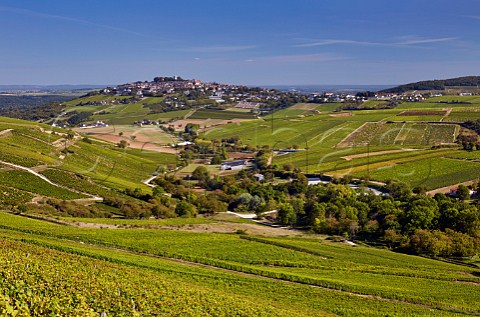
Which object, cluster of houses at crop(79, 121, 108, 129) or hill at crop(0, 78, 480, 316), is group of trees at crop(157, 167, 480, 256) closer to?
hill at crop(0, 78, 480, 316)

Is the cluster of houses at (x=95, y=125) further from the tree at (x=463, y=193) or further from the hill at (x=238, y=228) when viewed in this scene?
the tree at (x=463, y=193)

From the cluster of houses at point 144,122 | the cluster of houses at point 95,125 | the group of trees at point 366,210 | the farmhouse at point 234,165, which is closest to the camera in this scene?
the group of trees at point 366,210

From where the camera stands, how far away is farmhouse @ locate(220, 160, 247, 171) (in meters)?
109

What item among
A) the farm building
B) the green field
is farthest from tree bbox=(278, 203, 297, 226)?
the farm building

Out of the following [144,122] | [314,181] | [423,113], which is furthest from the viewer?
[144,122]

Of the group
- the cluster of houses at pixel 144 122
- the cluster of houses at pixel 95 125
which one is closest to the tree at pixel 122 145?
the cluster of houses at pixel 95 125

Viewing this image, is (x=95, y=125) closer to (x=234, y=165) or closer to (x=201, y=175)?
(x=234, y=165)

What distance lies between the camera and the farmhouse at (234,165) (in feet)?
358

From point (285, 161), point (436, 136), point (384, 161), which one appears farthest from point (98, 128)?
point (436, 136)

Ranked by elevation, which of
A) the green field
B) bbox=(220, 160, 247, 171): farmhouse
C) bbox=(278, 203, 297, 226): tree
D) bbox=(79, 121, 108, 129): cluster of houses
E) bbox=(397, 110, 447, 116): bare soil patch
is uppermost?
bbox=(397, 110, 447, 116): bare soil patch

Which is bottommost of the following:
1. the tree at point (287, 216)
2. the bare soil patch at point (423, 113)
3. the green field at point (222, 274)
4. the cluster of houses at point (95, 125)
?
the tree at point (287, 216)

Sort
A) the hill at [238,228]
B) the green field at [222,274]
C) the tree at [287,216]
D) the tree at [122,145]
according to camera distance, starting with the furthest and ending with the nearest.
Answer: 1. the tree at [122,145]
2. the tree at [287,216]
3. the hill at [238,228]
4. the green field at [222,274]

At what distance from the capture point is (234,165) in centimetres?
11200

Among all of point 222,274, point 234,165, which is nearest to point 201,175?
point 234,165
